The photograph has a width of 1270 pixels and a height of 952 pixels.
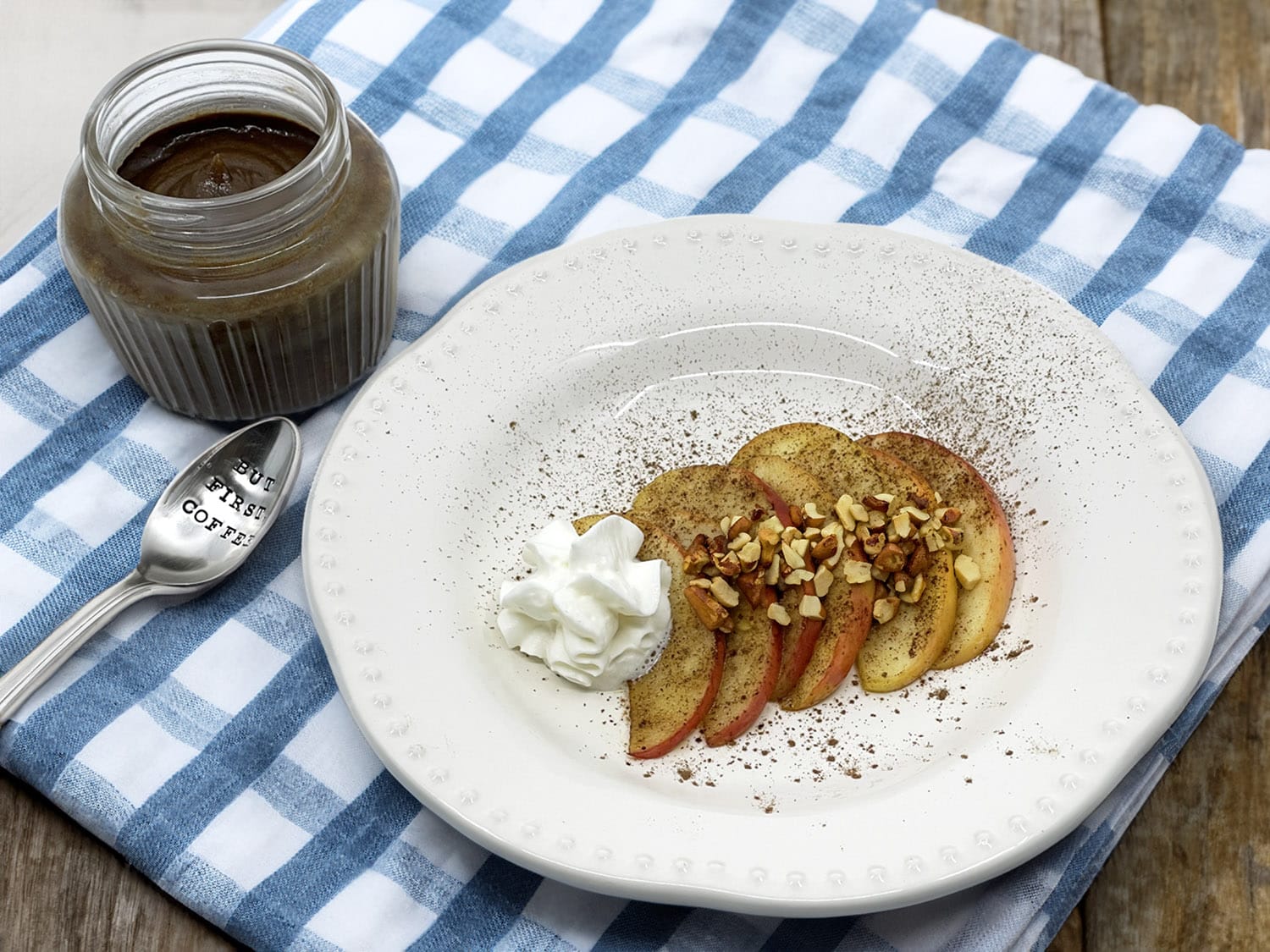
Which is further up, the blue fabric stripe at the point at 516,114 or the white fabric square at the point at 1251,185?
the white fabric square at the point at 1251,185

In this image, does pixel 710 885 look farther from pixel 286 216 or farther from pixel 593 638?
pixel 286 216

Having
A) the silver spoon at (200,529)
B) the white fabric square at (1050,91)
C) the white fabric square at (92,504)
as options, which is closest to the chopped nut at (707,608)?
the silver spoon at (200,529)

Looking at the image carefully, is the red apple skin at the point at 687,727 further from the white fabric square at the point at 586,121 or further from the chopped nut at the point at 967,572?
the white fabric square at the point at 586,121

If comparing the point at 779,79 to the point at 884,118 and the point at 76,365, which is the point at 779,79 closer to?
the point at 884,118

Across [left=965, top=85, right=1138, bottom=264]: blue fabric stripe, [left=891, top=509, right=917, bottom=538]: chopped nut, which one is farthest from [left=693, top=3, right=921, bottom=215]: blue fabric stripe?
[left=891, top=509, right=917, bottom=538]: chopped nut

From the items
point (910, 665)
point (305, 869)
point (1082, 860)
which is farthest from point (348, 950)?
point (1082, 860)

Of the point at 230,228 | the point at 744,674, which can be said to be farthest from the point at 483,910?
the point at 230,228

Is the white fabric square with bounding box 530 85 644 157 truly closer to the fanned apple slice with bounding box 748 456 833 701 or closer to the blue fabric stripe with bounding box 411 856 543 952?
the fanned apple slice with bounding box 748 456 833 701
